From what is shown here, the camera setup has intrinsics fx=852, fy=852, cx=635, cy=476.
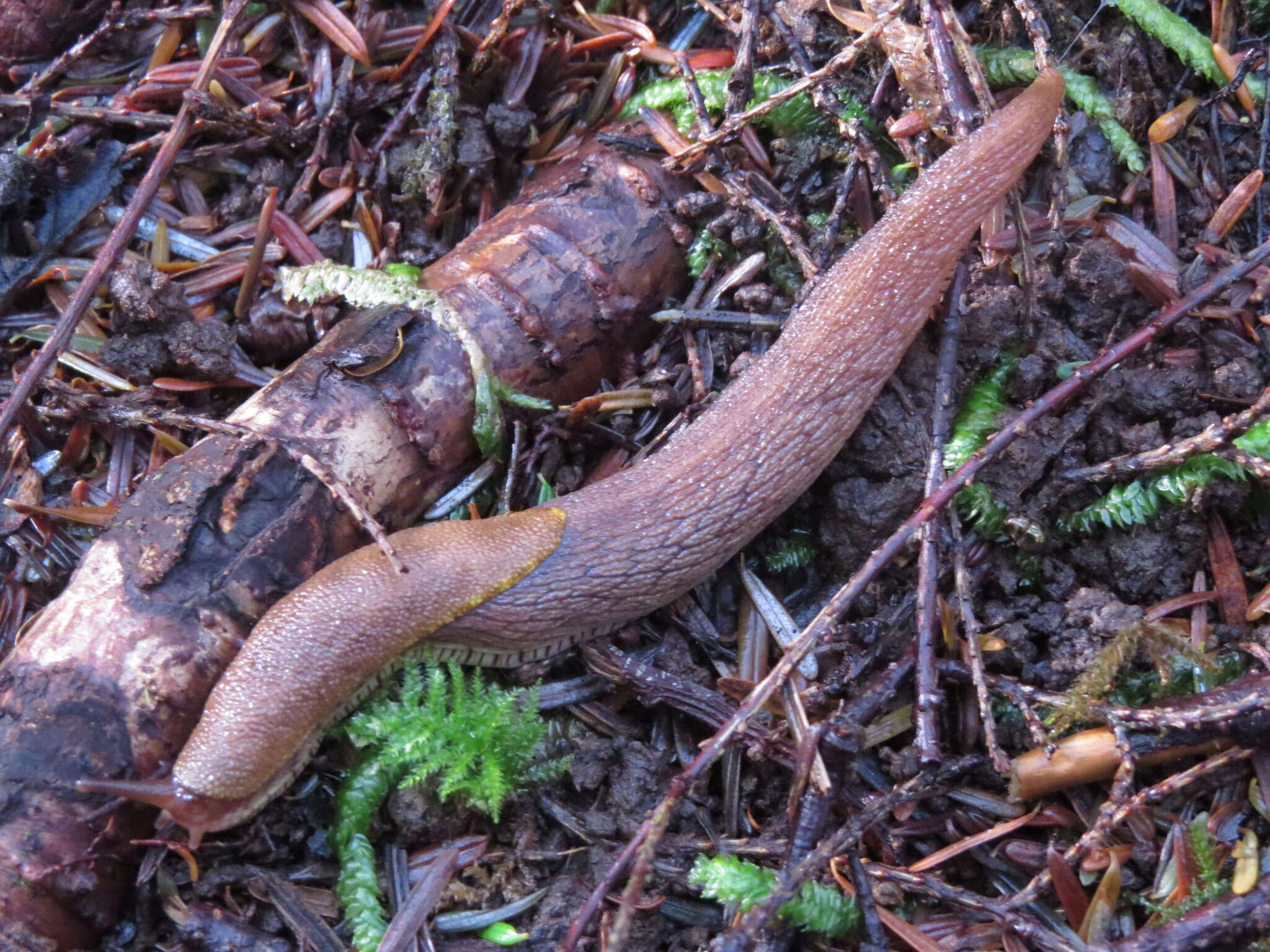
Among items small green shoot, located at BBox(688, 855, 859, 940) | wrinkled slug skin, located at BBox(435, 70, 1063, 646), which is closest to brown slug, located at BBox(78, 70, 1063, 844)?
wrinkled slug skin, located at BBox(435, 70, 1063, 646)

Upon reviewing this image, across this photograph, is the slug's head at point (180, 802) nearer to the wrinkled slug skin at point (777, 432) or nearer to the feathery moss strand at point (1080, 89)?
the wrinkled slug skin at point (777, 432)

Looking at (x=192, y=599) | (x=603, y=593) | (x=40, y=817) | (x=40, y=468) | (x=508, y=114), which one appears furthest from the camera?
(x=508, y=114)

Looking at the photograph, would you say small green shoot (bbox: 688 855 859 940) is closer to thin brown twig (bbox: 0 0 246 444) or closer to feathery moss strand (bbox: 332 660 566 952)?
feathery moss strand (bbox: 332 660 566 952)

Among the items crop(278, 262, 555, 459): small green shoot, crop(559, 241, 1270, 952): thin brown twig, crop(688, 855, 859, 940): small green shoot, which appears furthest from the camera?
crop(278, 262, 555, 459): small green shoot

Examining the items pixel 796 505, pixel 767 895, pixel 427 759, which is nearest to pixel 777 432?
pixel 796 505

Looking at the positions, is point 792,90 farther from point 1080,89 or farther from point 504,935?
point 504,935

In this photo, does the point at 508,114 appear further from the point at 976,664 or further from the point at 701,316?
the point at 976,664

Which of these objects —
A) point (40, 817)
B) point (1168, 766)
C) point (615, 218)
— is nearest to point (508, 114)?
point (615, 218)

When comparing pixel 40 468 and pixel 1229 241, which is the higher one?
pixel 40 468
